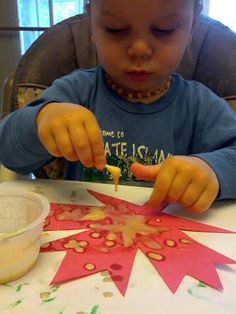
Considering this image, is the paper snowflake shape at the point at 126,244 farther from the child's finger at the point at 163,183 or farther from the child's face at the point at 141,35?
the child's face at the point at 141,35

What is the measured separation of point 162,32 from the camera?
0.80 metres

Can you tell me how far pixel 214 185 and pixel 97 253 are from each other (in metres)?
0.24

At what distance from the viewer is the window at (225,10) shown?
2309mm

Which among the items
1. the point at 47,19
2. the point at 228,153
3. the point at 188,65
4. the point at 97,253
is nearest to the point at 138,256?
the point at 97,253

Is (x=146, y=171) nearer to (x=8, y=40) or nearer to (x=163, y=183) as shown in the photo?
(x=163, y=183)

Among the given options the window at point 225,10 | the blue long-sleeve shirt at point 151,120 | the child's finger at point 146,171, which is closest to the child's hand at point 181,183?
the child's finger at point 146,171

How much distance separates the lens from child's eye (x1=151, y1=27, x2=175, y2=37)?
78 cm

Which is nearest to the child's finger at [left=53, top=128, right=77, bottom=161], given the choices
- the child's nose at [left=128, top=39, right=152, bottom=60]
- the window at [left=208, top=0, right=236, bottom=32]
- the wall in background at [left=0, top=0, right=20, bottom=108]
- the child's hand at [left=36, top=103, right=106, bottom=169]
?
the child's hand at [left=36, top=103, right=106, bottom=169]

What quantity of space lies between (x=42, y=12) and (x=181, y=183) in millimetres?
2355

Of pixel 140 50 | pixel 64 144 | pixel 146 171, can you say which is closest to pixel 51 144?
pixel 64 144

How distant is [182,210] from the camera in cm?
66

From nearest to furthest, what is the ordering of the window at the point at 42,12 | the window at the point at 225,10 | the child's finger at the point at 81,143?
1. the child's finger at the point at 81,143
2. the window at the point at 225,10
3. the window at the point at 42,12

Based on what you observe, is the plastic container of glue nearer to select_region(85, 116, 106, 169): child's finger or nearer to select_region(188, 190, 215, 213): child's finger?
select_region(85, 116, 106, 169): child's finger

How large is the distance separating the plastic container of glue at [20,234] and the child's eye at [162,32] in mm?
416
